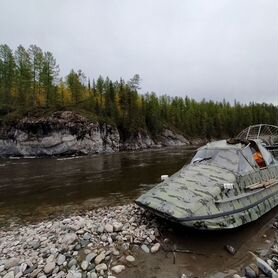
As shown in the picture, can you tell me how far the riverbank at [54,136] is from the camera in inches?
1879

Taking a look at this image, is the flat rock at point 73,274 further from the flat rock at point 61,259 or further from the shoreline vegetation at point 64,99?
the shoreline vegetation at point 64,99

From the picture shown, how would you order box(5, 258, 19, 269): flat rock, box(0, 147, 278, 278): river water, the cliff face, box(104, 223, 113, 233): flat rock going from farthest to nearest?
the cliff face
box(104, 223, 113, 233): flat rock
box(5, 258, 19, 269): flat rock
box(0, 147, 278, 278): river water

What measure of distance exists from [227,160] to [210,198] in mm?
2083

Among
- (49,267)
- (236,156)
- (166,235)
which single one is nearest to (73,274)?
(49,267)

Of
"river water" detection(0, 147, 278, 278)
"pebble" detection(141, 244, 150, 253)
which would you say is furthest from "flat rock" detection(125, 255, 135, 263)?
"pebble" detection(141, 244, 150, 253)

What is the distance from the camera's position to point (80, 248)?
17.6ft

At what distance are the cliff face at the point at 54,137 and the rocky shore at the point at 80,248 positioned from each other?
1719 inches

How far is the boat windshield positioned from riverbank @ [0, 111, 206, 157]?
144 ft

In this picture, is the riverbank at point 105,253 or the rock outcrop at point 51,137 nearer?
the riverbank at point 105,253

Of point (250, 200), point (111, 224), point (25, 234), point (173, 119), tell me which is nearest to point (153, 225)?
point (111, 224)

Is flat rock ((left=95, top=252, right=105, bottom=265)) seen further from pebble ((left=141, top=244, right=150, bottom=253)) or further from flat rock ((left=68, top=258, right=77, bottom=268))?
pebble ((left=141, top=244, right=150, bottom=253))

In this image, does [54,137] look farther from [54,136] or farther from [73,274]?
[73,274]

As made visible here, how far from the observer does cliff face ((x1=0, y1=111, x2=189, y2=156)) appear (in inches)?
1879

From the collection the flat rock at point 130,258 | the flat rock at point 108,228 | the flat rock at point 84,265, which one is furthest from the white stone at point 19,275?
the flat rock at point 130,258
